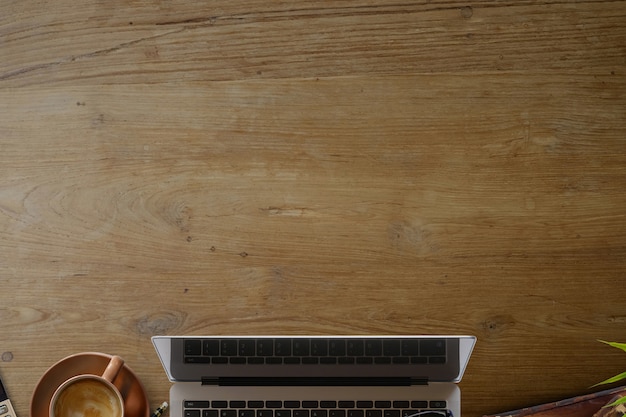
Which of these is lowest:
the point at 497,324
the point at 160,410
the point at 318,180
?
the point at 160,410

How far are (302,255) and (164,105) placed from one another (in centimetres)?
35

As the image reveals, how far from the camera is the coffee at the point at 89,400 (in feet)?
3.60

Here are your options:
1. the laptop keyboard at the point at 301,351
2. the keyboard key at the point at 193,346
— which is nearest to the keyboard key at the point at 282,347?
the laptop keyboard at the point at 301,351

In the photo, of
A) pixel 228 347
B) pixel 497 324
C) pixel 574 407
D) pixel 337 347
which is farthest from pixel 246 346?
pixel 574 407

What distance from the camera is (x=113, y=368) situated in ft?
3.65

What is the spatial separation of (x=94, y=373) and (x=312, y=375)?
1.15 feet

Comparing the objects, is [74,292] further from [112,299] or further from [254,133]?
[254,133]

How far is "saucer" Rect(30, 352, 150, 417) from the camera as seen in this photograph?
Result: 1.16m

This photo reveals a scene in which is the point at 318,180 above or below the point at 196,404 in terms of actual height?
above

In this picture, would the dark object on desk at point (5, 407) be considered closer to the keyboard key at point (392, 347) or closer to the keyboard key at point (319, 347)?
the keyboard key at point (319, 347)

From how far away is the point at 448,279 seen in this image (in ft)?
3.99

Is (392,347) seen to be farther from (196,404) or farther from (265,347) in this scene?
(196,404)

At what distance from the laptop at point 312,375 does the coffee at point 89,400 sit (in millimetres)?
90

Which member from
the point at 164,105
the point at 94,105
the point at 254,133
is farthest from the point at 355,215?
the point at 94,105
